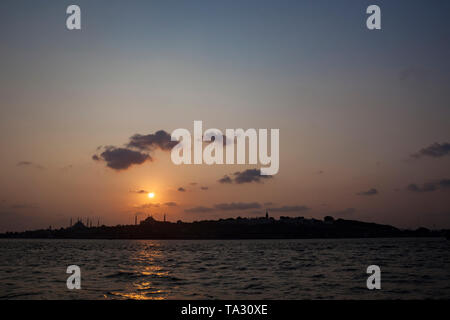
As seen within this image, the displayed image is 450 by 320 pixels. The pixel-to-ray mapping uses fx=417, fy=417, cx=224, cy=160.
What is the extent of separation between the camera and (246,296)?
31.0m
